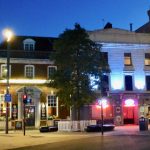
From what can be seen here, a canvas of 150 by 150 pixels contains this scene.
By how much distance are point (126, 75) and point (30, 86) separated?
10.9 meters

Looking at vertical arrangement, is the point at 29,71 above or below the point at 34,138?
above

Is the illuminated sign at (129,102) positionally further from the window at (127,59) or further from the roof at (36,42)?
the roof at (36,42)

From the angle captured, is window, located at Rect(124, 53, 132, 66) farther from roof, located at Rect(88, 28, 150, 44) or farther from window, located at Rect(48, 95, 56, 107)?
window, located at Rect(48, 95, 56, 107)

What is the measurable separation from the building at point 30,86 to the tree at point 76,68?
187 inches

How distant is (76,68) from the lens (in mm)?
34156

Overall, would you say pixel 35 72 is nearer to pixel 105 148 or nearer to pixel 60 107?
pixel 60 107

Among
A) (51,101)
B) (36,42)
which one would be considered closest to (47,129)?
(51,101)

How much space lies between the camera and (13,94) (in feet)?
127

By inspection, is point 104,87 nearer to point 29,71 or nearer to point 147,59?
point 29,71

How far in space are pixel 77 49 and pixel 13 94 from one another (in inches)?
345

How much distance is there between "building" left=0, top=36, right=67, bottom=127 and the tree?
474cm

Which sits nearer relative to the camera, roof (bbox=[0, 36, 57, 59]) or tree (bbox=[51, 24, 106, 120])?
tree (bbox=[51, 24, 106, 120])

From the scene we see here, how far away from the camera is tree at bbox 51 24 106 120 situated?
33812 mm

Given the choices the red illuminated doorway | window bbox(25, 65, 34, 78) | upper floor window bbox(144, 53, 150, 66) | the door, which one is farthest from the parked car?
upper floor window bbox(144, 53, 150, 66)
